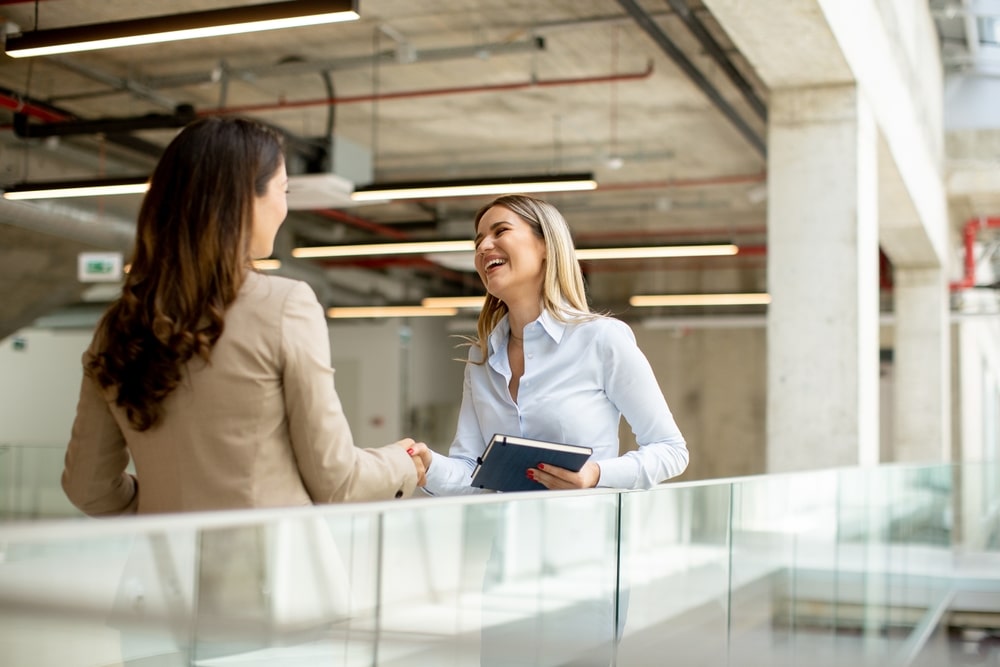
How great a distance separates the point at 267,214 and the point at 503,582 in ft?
2.36

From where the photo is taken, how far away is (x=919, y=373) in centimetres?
1255

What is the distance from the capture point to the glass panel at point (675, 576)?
2.35m

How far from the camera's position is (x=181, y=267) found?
1.36 meters

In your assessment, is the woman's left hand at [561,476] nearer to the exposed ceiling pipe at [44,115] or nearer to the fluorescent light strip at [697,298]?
the exposed ceiling pipe at [44,115]

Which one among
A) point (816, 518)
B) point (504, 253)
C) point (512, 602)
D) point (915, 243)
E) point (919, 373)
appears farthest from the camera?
point (919, 373)

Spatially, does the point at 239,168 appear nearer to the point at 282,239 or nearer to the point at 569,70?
the point at 569,70

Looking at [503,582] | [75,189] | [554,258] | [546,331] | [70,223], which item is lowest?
[503,582]

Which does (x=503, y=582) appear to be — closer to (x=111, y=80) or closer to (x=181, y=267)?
(x=181, y=267)

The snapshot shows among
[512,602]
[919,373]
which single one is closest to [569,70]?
[919,373]

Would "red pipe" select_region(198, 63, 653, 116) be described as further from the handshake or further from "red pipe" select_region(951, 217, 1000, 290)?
"red pipe" select_region(951, 217, 1000, 290)

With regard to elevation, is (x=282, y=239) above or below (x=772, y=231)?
above

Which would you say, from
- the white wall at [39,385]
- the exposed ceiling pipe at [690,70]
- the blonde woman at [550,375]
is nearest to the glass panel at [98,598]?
the blonde woman at [550,375]

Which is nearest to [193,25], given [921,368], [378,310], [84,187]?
[84,187]

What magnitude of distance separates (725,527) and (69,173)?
29.4 feet
